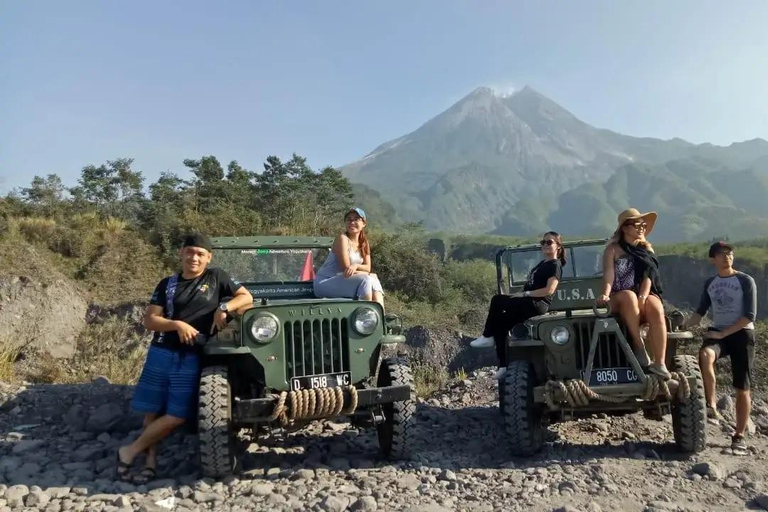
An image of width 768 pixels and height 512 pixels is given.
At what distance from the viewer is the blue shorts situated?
4.07 metres

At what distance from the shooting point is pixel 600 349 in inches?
180

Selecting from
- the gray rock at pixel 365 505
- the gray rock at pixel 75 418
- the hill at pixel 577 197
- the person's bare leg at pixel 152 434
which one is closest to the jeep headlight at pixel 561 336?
the gray rock at pixel 365 505

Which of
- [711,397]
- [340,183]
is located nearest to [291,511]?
[711,397]

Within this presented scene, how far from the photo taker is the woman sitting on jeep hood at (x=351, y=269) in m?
4.98

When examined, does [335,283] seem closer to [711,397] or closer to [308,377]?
[308,377]

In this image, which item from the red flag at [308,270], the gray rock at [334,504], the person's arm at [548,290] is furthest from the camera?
the red flag at [308,270]

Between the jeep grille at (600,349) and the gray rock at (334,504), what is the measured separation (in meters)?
2.15

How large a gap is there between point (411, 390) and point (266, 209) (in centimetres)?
1487

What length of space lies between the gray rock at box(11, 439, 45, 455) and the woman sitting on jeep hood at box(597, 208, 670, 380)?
4574mm

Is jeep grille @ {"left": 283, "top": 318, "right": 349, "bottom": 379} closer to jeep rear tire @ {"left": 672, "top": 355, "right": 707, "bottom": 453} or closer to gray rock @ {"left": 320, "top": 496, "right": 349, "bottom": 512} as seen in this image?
gray rock @ {"left": 320, "top": 496, "right": 349, "bottom": 512}

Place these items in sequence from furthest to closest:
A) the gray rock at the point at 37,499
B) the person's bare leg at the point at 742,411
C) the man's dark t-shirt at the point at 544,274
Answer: the man's dark t-shirt at the point at 544,274, the person's bare leg at the point at 742,411, the gray rock at the point at 37,499

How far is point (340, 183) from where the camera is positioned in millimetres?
24516

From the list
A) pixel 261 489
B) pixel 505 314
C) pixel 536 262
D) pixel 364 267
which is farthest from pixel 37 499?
pixel 536 262

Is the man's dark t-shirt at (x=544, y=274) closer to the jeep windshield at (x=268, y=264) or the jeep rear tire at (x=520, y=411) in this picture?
the jeep rear tire at (x=520, y=411)
